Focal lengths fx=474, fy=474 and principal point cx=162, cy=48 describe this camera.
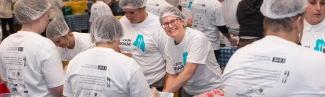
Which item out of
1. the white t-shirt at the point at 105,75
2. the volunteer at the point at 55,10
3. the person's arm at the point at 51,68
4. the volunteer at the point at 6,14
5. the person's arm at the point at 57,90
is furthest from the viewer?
the volunteer at the point at 6,14

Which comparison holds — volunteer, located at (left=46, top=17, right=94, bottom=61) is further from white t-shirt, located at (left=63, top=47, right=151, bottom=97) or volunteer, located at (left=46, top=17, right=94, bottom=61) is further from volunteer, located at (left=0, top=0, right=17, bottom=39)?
volunteer, located at (left=0, top=0, right=17, bottom=39)

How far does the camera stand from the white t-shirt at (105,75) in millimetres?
2650

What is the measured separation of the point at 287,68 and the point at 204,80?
1.50 metres

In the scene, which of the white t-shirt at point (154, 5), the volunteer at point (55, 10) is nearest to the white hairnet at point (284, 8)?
the volunteer at point (55, 10)

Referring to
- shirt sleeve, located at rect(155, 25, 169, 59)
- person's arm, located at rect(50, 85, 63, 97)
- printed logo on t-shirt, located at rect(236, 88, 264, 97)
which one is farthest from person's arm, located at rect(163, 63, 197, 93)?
printed logo on t-shirt, located at rect(236, 88, 264, 97)

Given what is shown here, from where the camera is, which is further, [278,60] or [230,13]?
[230,13]

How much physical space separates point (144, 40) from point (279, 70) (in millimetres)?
2087

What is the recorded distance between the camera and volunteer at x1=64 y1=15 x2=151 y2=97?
265 centimetres

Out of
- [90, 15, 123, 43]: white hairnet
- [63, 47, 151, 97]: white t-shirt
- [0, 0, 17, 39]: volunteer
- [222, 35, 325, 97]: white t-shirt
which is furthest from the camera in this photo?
[0, 0, 17, 39]: volunteer

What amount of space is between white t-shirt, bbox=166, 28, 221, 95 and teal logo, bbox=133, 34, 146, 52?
19.0 inches

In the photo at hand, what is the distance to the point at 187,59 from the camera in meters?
3.41

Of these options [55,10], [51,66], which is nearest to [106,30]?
[51,66]

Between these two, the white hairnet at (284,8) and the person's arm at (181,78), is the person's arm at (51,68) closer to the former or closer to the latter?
the person's arm at (181,78)

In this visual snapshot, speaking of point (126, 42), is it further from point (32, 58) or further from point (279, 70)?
point (279, 70)
